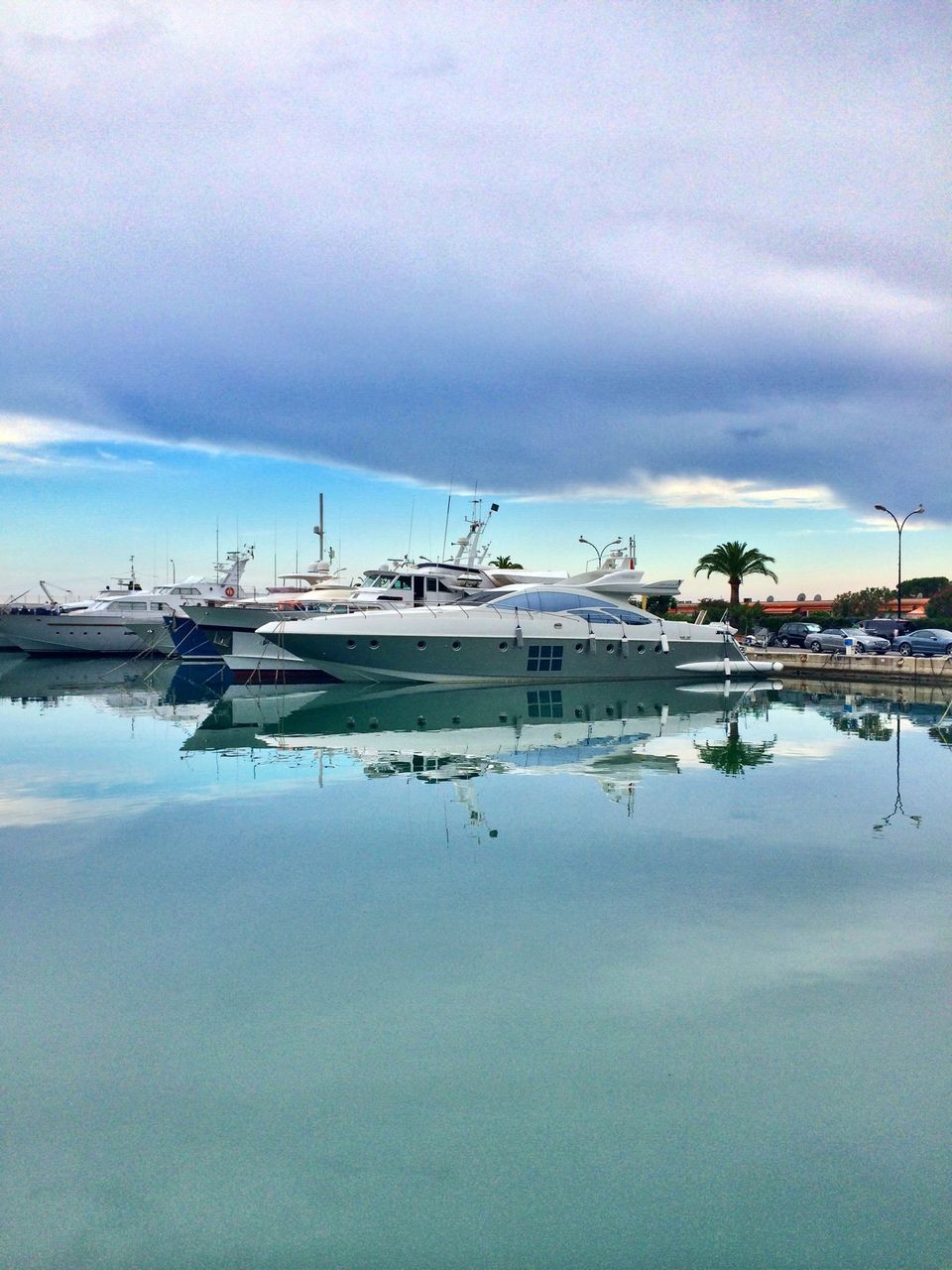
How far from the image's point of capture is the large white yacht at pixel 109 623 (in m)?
63.4

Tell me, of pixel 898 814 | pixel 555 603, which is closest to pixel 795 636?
pixel 555 603

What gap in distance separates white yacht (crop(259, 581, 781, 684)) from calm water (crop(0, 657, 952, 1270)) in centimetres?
1816

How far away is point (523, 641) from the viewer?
120ft

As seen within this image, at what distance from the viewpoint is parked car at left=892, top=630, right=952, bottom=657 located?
148 ft

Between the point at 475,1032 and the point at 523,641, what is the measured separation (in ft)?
97.6

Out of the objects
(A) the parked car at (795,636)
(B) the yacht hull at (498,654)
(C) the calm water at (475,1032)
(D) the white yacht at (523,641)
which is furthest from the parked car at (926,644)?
(C) the calm water at (475,1032)

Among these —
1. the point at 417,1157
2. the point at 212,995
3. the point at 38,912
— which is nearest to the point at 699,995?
the point at 417,1157

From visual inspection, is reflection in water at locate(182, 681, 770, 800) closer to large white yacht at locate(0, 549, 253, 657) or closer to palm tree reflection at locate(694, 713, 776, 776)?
palm tree reflection at locate(694, 713, 776, 776)

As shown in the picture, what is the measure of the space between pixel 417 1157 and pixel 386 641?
95.8ft

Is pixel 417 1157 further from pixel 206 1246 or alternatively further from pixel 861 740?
pixel 861 740

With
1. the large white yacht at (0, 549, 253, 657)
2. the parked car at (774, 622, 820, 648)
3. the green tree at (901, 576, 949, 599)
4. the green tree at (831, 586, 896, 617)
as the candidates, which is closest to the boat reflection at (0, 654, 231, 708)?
the large white yacht at (0, 549, 253, 657)

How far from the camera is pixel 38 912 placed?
388 inches

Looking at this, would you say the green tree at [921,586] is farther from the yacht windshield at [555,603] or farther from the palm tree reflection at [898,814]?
the palm tree reflection at [898,814]

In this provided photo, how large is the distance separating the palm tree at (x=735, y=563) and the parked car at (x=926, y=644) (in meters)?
25.7
